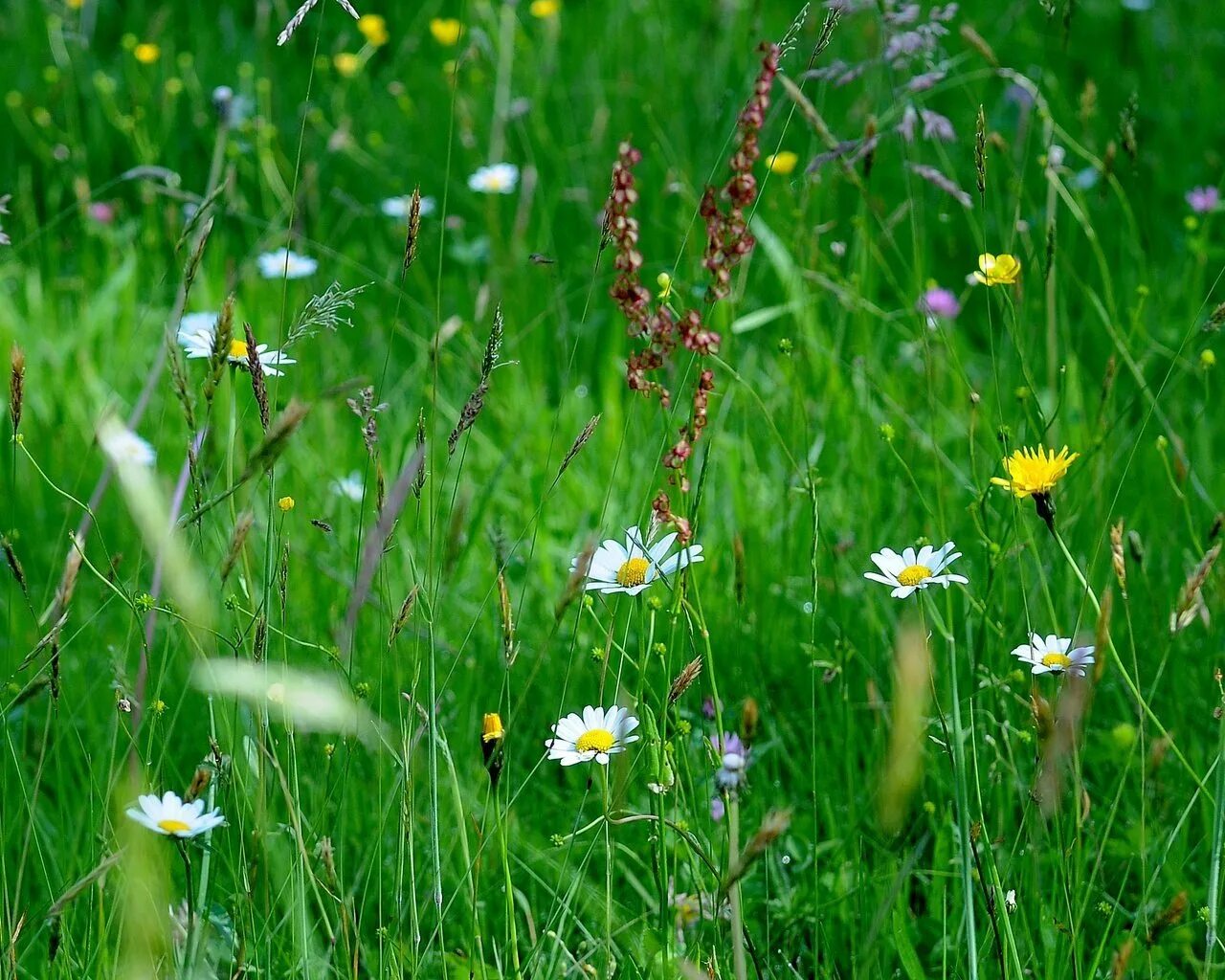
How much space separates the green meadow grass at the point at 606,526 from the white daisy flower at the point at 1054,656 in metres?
0.04

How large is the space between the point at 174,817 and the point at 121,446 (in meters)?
0.79

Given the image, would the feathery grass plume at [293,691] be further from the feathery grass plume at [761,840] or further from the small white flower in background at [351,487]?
the small white flower in background at [351,487]

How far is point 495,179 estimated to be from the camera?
3.20 metres

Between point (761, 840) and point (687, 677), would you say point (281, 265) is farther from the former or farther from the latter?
point (761, 840)

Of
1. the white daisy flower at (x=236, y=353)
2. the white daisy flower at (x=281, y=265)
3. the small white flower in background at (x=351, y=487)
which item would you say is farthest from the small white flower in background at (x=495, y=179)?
the white daisy flower at (x=236, y=353)

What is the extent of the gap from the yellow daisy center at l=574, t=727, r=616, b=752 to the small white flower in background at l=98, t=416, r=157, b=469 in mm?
446

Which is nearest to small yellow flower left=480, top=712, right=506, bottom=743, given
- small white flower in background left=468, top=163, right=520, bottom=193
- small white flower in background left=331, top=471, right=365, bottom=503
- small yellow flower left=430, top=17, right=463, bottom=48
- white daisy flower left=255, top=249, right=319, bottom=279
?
small white flower in background left=331, top=471, right=365, bottom=503

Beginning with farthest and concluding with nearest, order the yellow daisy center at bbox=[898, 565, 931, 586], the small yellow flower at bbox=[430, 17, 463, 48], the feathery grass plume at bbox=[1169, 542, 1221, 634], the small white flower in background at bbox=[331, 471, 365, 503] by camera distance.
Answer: the small yellow flower at bbox=[430, 17, 463, 48] → the small white flower in background at bbox=[331, 471, 365, 503] → the yellow daisy center at bbox=[898, 565, 931, 586] → the feathery grass plume at bbox=[1169, 542, 1221, 634]

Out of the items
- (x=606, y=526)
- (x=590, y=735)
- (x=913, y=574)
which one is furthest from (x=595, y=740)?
(x=606, y=526)

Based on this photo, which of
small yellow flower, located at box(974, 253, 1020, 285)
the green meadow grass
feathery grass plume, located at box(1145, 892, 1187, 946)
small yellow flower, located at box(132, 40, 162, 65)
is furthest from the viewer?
small yellow flower, located at box(132, 40, 162, 65)

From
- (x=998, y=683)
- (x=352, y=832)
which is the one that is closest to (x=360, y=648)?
(x=352, y=832)

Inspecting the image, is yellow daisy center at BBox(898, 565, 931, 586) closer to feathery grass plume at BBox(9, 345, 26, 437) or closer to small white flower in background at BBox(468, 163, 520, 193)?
feathery grass plume at BBox(9, 345, 26, 437)

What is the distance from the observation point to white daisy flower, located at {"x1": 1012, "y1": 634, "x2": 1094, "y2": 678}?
1.17 metres

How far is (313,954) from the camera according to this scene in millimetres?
1365
